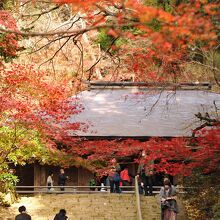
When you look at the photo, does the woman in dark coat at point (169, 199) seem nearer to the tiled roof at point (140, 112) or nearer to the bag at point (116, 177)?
the bag at point (116, 177)

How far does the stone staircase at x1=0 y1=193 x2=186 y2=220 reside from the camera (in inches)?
723

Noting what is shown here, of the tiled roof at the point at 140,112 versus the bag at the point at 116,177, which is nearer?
the bag at the point at 116,177

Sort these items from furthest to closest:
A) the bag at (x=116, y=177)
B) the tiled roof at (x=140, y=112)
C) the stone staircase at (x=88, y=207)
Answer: the tiled roof at (x=140, y=112)
the bag at (x=116, y=177)
the stone staircase at (x=88, y=207)

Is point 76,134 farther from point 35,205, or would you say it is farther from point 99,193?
point 35,205

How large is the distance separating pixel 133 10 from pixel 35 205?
1200 cm

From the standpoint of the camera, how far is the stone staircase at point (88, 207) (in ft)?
60.2

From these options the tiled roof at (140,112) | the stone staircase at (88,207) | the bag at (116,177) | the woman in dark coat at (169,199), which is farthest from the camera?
the tiled roof at (140,112)

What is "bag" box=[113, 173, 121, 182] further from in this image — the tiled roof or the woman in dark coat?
the woman in dark coat

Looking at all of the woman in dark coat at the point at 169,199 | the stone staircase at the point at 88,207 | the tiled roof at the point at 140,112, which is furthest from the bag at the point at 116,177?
the woman in dark coat at the point at 169,199

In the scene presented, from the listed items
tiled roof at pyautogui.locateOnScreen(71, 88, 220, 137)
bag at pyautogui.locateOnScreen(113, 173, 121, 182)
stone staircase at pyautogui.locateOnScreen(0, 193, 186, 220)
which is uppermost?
tiled roof at pyautogui.locateOnScreen(71, 88, 220, 137)

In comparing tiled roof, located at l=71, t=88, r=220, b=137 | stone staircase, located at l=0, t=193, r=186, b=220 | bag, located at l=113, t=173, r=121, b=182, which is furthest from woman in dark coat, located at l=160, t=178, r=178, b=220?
tiled roof, located at l=71, t=88, r=220, b=137

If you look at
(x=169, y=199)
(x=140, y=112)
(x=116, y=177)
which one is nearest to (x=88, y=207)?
(x=116, y=177)

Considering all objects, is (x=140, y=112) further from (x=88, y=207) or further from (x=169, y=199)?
(x=169, y=199)

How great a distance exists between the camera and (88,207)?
63.6 feet
